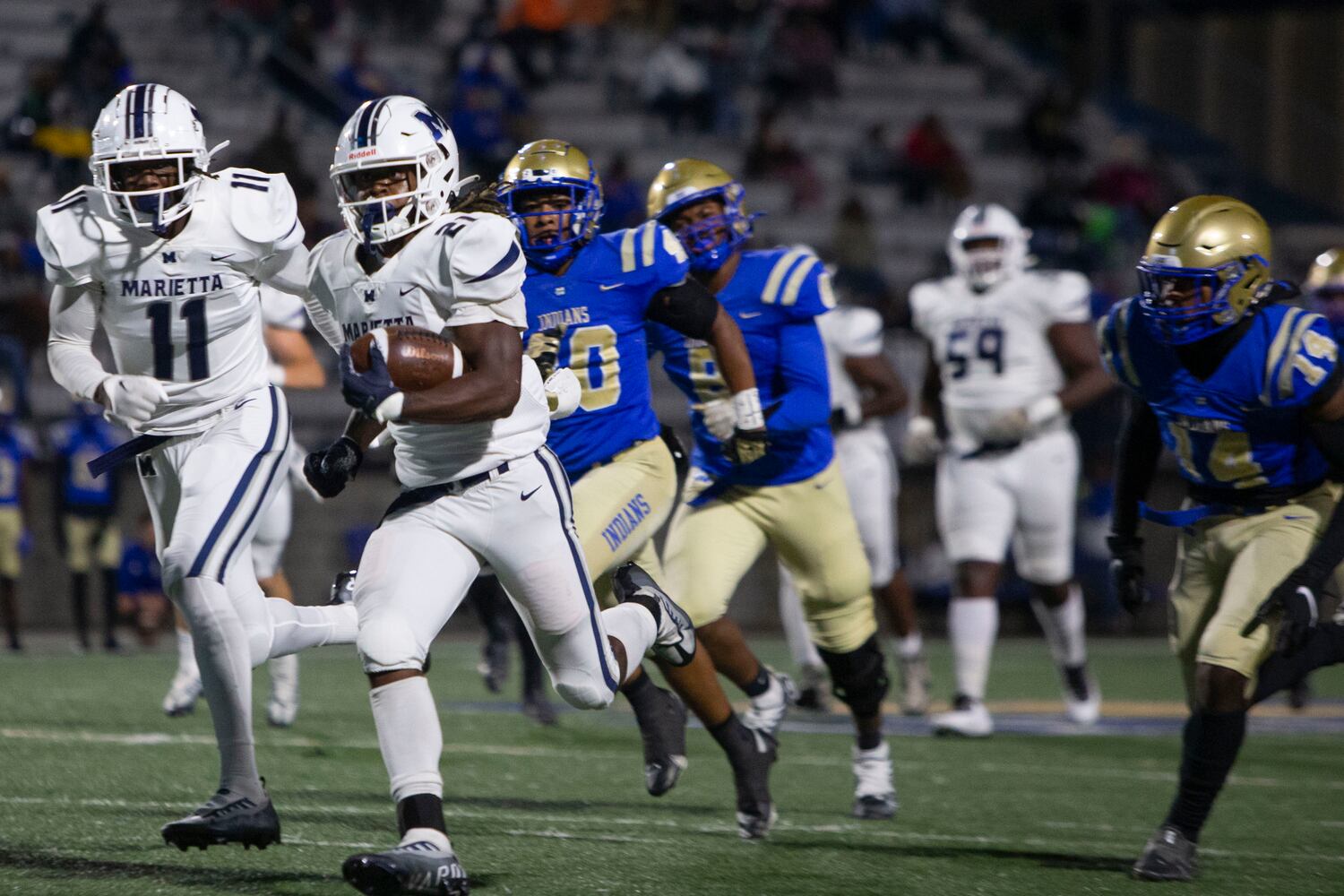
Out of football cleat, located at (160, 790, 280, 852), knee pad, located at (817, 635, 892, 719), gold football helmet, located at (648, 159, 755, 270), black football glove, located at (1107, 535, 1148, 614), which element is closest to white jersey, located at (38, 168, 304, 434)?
football cleat, located at (160, 790, 280, 852)

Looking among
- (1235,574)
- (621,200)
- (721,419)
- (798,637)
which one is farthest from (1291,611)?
(621,200)

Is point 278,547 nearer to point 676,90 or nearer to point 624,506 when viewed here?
point 624,506

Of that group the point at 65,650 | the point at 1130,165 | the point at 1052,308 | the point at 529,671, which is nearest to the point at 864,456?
the point at 1052,308

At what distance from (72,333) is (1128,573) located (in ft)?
8.91

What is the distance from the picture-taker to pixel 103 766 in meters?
5.59

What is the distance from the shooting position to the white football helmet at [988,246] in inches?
311

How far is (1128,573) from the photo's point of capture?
4809 millimetres

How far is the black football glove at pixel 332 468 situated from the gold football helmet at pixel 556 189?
1.12 metres

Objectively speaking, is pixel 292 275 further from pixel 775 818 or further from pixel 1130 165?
pixel 1130 165

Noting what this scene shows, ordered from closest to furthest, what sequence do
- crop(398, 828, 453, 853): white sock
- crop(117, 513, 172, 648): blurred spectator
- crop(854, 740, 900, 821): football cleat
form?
crop(398, 828, 453, 853): white sock → crop(854, 740, 900, 821): football cleat → crop(117, 513, 172, 648): blurred spectator

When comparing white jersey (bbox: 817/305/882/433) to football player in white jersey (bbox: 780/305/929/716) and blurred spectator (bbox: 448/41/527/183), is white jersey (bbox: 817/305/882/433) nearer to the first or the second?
football player in white jersey (bbox: 780/305/929/716)

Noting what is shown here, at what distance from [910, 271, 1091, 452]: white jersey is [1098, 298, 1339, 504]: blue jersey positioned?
3271mm

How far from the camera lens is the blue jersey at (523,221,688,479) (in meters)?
4.88

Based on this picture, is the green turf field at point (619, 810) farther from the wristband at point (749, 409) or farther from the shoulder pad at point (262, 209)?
the shoulder pad at point (262, 209)
